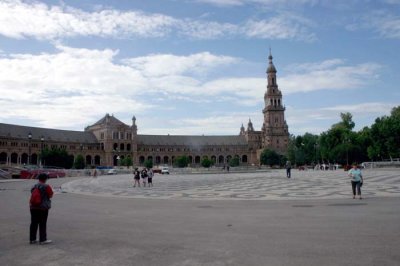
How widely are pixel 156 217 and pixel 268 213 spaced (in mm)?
3966

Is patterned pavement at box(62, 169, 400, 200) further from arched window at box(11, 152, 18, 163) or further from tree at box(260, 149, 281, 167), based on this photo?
arched window at box(11, 152, 18, 163)

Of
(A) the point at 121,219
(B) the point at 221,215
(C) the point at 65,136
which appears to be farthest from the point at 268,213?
(C) the point at 65,136

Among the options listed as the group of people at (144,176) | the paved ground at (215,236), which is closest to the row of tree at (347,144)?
the group of people at (144,176)

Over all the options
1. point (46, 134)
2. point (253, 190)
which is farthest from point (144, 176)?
point (46, 134)

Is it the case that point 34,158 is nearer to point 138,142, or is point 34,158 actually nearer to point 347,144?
point 138,142

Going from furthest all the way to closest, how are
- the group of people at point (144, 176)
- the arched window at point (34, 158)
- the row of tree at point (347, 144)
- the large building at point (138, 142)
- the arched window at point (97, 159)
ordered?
the arched window at point (97, 159), the large building at point (138, 142), the arched window at point (34, 158), the row of tree at point (347, 144), the group of people at point (144, 176)

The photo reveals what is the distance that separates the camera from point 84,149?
15375cm

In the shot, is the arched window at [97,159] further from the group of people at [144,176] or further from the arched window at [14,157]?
the group of people at [144,176]

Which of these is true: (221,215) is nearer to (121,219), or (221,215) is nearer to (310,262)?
(121,219)

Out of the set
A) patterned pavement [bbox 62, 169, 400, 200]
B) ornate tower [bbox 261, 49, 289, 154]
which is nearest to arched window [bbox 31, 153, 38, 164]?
ornate tower [bbox 261, 49, 289, 154]

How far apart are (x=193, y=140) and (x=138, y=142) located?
27.3m

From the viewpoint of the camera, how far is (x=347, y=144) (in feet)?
339

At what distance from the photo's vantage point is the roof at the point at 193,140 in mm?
179938

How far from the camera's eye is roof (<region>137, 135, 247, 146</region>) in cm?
17994
